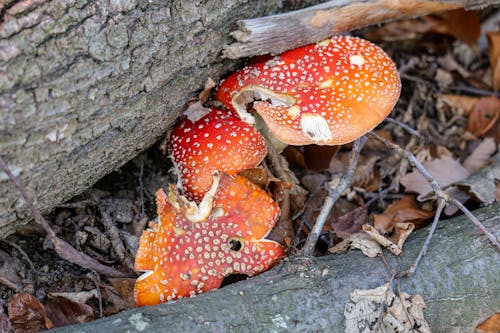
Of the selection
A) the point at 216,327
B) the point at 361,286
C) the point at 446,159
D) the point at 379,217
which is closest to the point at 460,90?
the point at 446,159

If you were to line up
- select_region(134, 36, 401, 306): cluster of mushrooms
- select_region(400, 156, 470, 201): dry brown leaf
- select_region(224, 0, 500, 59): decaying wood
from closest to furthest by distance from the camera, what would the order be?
select_region(134, 36, 401, 306): cluster of mushrooms
select_region(224, 0, 500, 59): decaying wood
select_region(400, 156, 470, 201): dry brown leaf

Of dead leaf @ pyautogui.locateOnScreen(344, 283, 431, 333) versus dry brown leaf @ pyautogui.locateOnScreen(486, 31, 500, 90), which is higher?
dead leaf @ pyautogui.locateOnScreen(344, 283, 431, 333)

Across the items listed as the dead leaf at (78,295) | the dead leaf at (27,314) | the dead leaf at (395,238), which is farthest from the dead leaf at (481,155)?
the dead leaf at (27,314)

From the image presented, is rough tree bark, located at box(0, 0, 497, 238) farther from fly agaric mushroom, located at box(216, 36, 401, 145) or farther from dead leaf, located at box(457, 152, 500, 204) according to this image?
dead leaf, located at box(457, 152, 500, 204)

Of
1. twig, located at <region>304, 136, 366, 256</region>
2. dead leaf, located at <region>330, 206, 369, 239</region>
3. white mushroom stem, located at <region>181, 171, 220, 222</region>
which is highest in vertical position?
white mushroom stem, located at <region>181, 171, 220, 222</region>

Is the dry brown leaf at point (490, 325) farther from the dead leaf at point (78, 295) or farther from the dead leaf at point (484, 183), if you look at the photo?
the dead leaf at point (78, 295)

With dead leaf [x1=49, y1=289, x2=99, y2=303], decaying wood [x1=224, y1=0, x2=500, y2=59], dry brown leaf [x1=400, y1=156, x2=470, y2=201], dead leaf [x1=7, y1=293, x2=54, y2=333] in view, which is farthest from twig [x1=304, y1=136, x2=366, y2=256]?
dead leaf [x1=7, y1=293, x2=54, y2=333]

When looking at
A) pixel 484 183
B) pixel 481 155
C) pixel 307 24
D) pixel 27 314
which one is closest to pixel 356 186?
pixel 484 183
